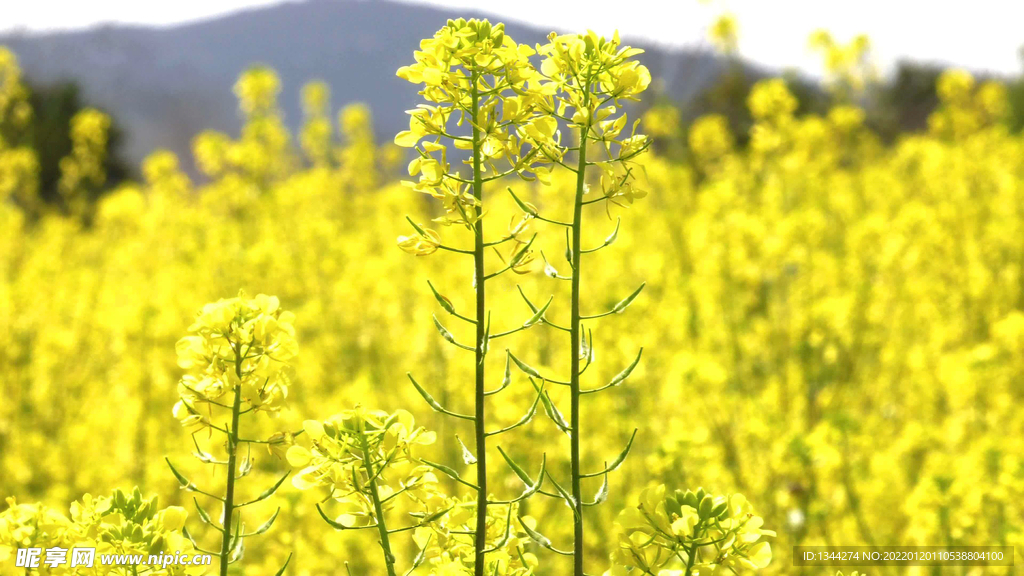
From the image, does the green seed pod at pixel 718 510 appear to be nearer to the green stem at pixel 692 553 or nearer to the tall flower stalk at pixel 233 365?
the green stem at pixel 692 553

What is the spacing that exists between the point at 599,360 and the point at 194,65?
133ft

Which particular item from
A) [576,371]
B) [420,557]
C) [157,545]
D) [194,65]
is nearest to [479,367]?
[576,371]

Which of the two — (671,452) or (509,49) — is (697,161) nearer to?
(671,452)

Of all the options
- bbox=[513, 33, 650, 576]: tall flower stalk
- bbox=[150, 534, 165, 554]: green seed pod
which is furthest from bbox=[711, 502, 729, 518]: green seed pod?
bbox=[150, 534, 165, 554]: green seed pod

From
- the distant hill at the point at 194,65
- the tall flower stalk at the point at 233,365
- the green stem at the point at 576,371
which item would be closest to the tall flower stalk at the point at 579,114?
the green stem at the point at 576,371

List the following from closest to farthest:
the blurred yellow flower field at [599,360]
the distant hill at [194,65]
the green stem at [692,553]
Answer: the green stem at [692,553] → the blurred yellow flower field at [599,360] → the distant hill at [194,65]

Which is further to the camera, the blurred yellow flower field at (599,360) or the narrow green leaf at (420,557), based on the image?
the blurred yellow flower field at (599,360)

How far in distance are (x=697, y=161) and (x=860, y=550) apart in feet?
26.5

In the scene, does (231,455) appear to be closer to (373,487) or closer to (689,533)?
(373,487)

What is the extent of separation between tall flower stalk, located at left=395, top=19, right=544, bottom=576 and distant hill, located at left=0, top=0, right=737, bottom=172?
64.6 feet

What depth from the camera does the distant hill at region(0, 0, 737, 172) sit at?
23703 mm

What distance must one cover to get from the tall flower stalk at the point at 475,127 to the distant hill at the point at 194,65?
64.6ft

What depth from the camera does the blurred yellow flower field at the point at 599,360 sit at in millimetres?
1028

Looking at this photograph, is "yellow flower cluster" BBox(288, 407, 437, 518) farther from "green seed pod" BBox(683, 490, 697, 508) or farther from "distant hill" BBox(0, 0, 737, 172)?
"distant hill" BBox(0, 0, 737, 172)
